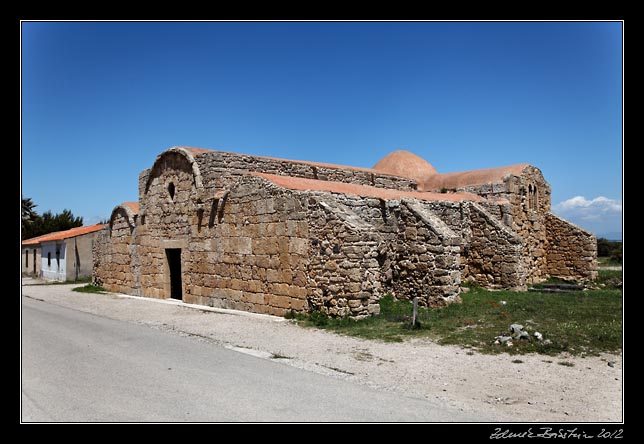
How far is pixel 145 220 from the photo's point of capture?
17797 mm

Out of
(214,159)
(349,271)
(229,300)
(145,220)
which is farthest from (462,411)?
(145,220)

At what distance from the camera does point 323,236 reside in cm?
1066

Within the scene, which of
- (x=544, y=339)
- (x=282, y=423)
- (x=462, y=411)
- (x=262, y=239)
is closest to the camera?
(x=282, y=423)

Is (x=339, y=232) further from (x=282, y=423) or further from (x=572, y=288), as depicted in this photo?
(x=572, y=288)

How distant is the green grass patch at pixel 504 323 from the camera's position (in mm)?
7531

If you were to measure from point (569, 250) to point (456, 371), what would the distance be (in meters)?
14.4

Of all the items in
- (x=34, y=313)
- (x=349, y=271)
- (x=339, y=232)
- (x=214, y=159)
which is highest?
(x=214, y=159)

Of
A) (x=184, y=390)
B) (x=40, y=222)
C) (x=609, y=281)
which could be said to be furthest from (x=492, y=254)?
(x=40, y=222)

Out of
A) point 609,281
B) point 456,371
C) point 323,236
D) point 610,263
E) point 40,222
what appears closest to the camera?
point 456,371

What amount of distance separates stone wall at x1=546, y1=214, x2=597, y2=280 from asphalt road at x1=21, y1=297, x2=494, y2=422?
49.7 feet

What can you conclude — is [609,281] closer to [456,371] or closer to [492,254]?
[492,254]

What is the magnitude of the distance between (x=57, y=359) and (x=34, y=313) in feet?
22.0

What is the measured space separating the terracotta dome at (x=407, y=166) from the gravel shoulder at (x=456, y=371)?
40.1ft

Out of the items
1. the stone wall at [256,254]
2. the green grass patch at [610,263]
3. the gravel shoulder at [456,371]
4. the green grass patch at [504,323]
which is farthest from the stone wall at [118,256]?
the green grass patch at [610,263]
